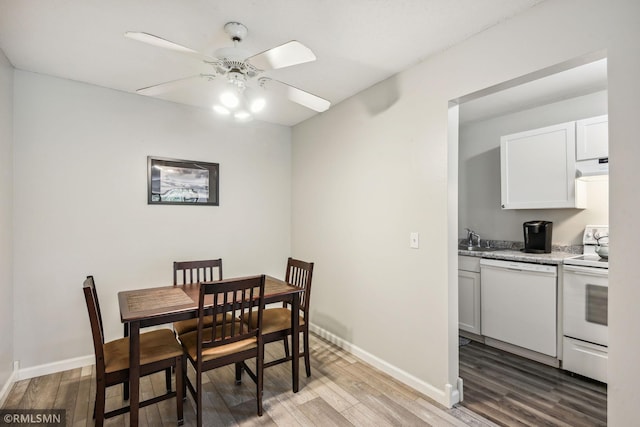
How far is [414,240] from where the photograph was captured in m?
2.46

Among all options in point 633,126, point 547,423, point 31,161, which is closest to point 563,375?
point 547,423

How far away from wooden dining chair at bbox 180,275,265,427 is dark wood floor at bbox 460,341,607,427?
1.56 meters

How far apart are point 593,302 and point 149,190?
3995 mm

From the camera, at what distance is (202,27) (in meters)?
1.96

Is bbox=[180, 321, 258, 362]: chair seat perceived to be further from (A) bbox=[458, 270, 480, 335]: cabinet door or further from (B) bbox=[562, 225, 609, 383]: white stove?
(B) bbox=[562, 225, 609, 383]: white stove

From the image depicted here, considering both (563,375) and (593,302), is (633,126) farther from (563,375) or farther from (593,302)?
(563,375)

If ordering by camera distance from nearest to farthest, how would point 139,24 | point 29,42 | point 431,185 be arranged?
point 139,24
point 29,42
point 431,185

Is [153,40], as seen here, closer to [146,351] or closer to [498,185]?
[146,351]

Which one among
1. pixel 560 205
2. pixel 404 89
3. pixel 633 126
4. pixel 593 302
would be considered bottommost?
pixel 593 302

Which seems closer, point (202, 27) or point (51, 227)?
point (202, 27)

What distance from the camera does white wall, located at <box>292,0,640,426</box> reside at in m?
1.46

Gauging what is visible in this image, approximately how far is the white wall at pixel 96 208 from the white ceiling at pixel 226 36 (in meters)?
0.38

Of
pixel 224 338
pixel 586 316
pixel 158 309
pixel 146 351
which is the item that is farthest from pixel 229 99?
pixel 586 316

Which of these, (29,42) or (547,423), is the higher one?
(29,42)
